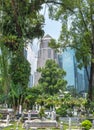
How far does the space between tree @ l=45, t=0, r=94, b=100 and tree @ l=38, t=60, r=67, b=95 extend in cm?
1590

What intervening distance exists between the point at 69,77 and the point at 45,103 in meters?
68.9

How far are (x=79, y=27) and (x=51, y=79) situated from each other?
59.2 feet

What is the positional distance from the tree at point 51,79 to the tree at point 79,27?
15898 millimetres

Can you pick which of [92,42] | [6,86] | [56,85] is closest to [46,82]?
[56,85]

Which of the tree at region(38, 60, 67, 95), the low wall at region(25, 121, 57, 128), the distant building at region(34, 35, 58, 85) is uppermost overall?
the distant building at region(34, 35, 58, 85)

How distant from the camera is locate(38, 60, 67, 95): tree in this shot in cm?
4881

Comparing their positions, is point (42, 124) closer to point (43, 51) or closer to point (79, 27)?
point (79, 27)

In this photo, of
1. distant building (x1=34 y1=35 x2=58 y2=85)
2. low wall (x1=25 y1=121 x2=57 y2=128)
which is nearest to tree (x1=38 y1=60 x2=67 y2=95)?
distant building (x1=34 y1=35 x2=58 y2=85)

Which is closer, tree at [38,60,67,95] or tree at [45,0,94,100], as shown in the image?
tree at [45,0,94,100]

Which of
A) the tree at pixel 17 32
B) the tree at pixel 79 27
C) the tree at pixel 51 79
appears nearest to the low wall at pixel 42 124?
the tree at pixel 17 32

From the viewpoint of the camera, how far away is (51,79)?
4947cm

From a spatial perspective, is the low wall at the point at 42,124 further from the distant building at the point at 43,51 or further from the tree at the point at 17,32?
the distant building at the point at 43,51

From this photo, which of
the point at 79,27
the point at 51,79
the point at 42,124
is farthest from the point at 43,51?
the point at 42,124

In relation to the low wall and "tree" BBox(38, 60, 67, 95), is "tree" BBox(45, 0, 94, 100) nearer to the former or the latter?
the low wall
